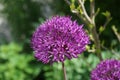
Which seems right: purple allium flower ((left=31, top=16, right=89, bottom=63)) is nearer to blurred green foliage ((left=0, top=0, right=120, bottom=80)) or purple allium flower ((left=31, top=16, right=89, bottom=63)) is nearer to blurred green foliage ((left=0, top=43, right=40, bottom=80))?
blurred green foliage ((left=0, top=0, right=120, bottom=80))

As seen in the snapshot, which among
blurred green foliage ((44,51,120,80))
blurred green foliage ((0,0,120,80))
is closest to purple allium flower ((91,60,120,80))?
blurred green foliage ((0,0,120,80))

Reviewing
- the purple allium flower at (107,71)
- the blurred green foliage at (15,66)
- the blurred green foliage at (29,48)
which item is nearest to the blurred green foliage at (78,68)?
the blurred green foliage at (29,48)

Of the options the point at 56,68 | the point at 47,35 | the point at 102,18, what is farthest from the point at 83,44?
the point at 102,18

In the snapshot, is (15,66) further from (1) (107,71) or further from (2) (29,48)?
(1) (107,71)

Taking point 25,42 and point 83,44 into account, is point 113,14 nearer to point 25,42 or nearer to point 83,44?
point 25,42

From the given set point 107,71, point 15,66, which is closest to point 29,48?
point 15,66

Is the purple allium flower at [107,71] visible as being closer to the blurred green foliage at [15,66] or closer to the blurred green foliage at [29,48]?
the blurred green foliage at [29,48]
